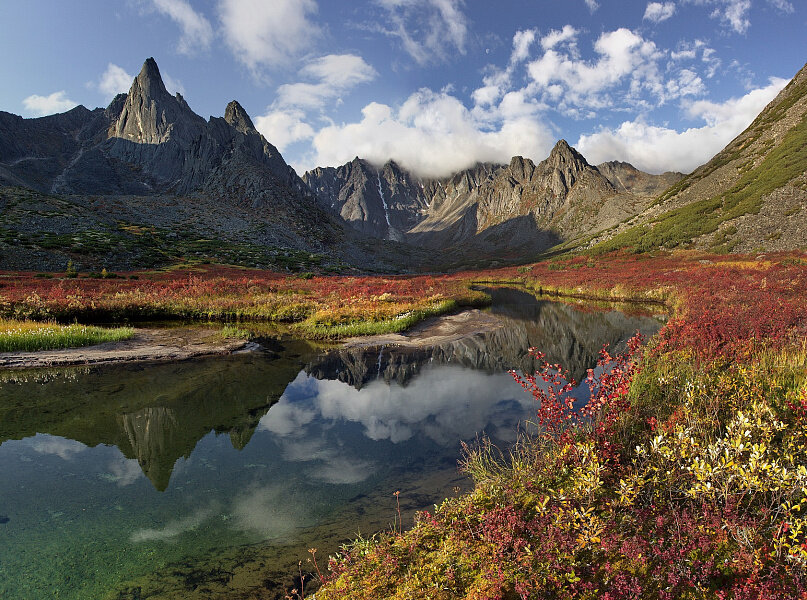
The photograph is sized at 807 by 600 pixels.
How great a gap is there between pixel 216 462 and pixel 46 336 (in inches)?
659

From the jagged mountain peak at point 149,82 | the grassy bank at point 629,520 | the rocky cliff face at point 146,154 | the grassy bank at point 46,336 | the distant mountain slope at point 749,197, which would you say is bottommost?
the grassy bank at point 629,520

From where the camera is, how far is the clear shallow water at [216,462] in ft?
21.1

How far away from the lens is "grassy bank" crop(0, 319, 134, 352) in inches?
731

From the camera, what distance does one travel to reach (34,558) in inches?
253

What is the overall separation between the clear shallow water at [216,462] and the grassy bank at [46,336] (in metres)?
3.97

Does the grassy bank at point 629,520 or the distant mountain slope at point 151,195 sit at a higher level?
the distant mountain slope at point 151,195

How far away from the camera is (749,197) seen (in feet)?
271

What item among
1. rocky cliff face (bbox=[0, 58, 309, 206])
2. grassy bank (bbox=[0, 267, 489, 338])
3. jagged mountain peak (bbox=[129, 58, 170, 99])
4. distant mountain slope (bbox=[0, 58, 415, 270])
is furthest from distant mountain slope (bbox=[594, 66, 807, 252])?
jagged mountain peak (bbox=[129, 58, 170, 99])

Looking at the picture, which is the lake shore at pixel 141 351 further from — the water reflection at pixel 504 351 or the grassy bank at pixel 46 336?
the water reflection at pixel 504 351

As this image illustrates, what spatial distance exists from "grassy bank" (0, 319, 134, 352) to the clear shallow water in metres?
3.97

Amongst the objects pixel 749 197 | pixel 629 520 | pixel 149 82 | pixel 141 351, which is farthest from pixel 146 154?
pixel 749 197

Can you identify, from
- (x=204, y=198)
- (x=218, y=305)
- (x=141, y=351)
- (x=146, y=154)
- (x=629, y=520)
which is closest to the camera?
(x=629, y=520)

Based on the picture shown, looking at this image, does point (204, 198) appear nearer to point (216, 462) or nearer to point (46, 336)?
point (46, 336)

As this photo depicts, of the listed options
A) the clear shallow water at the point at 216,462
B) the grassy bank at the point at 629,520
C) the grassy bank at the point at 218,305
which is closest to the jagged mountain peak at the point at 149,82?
the grassy bank at the point at 218,305
